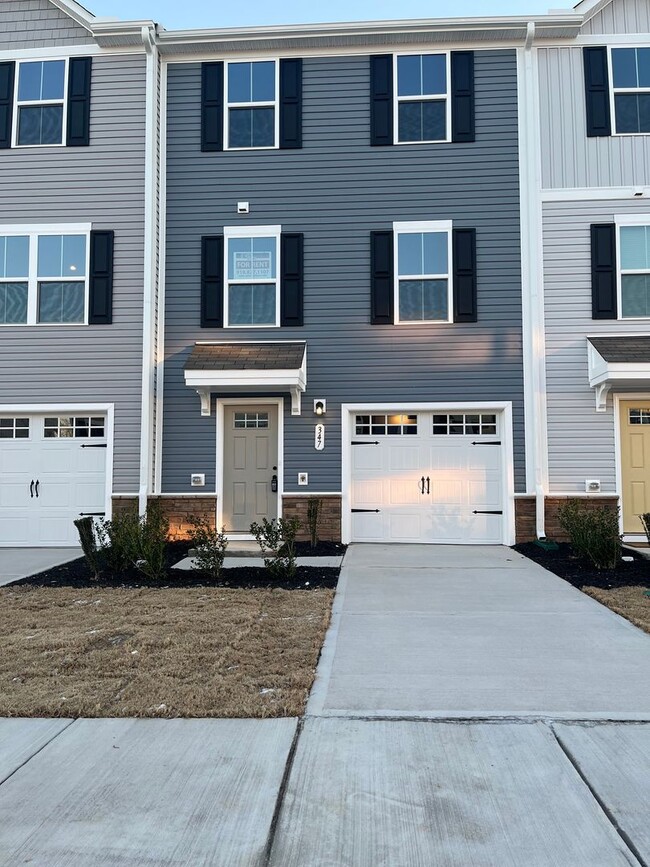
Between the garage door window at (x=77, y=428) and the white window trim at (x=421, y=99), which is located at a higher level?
the white window trim at (x=421, y=99)

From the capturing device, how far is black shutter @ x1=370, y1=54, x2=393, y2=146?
973cm

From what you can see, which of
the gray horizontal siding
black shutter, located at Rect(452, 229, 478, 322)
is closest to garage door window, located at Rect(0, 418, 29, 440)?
the gray horizontal siding

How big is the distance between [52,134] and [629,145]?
30.5ft

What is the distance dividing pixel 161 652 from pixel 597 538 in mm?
5388

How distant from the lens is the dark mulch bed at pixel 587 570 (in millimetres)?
6555

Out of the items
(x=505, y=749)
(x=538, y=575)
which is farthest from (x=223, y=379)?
(x=505, y=749)

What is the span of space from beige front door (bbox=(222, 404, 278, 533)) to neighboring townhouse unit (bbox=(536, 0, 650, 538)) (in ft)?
14.2

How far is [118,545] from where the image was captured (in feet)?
24.2

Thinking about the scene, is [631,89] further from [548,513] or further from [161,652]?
[161,652]

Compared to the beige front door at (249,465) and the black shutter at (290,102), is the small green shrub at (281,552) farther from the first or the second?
the black shutter at (290,102)

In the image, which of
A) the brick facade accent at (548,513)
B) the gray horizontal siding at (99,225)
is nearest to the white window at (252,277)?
the gray horizontal siding at (99,225)

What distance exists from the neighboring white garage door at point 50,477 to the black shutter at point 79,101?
4557mm

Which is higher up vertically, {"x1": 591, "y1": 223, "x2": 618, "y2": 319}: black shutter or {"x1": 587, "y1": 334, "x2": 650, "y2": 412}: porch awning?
{"x1": 591, "y1": 223, "x2": 618, "y2": 319}: black shutter

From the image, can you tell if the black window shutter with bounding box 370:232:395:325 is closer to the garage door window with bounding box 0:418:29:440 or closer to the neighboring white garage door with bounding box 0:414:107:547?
the neighboring white garage door with bounding box 0:414:107:547
